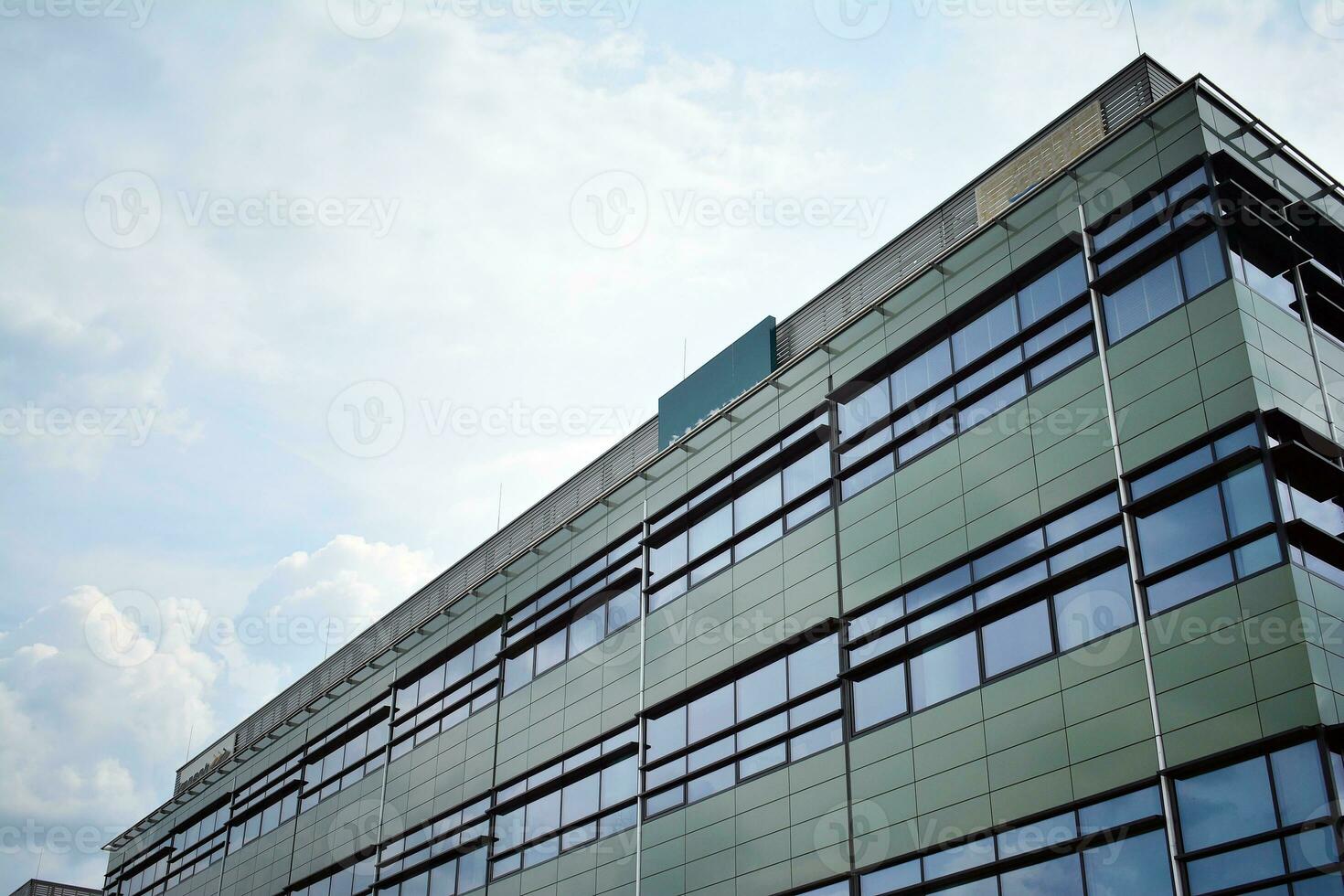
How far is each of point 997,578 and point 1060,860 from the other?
5.45 metres

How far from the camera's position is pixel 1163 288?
926 inches

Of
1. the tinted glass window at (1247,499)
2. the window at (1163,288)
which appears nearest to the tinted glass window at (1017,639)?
the tinted glass window at (1247,499)

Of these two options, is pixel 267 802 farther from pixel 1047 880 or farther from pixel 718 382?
pixel 1047 880

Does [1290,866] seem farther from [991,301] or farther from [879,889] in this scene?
[991,301]

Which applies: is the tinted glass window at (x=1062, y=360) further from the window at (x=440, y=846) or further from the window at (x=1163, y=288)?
the window at (x=440, y=846)

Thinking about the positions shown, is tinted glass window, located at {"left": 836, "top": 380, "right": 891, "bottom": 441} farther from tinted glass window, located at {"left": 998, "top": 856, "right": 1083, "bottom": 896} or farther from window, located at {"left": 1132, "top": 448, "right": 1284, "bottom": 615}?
tinted glass window, located at {"left": 998, "top": 856, "right": 1083, "bottom": 896}

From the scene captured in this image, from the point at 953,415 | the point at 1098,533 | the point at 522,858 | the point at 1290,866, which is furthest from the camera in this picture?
the point at 522,858

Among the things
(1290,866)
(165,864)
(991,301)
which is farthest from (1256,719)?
(165,864)

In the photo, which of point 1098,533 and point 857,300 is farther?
point 857,300

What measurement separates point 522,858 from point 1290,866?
2335cm

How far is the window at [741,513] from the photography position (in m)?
31.0

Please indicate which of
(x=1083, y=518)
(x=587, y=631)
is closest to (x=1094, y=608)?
(x=1083, y=518)

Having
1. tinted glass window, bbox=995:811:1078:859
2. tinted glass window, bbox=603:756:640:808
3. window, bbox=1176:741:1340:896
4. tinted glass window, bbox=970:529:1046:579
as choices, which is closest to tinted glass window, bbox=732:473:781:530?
tinted glass window, bbox=603:756:640:808

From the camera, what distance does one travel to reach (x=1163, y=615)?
20969 millimetres
